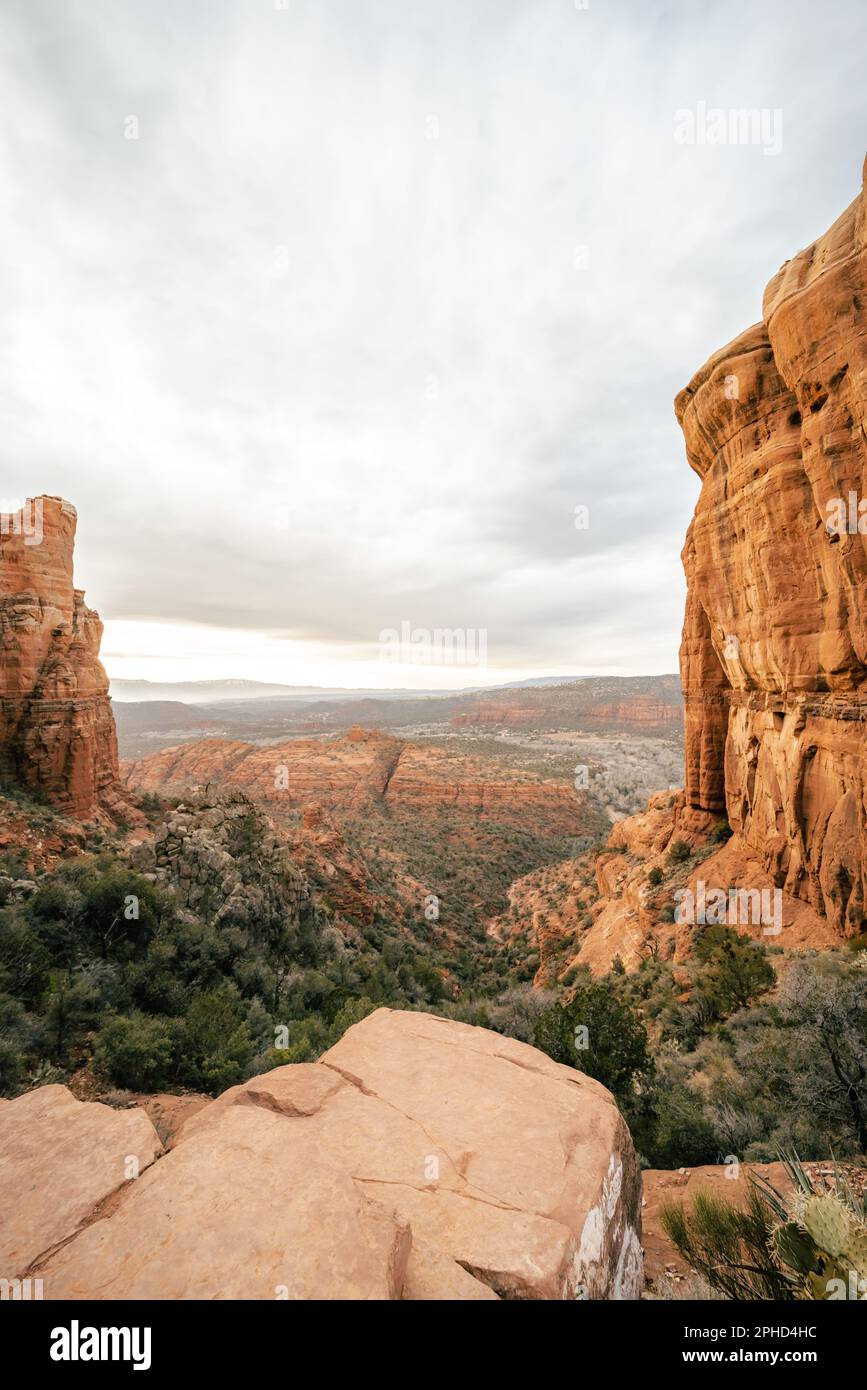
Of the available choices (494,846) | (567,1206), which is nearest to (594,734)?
(494,846)

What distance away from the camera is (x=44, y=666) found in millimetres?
23312

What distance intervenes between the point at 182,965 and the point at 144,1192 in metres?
11.6

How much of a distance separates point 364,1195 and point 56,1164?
242 cm

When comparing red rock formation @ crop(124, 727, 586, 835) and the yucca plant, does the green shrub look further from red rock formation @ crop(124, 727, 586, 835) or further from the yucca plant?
red rock formation @ crop(124, 727, 586, 835)

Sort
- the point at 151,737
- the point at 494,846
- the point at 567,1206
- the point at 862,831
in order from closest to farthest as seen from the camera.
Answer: the point at 567,1206
the point at 862,831
the point at 494,846
the point at 151,737

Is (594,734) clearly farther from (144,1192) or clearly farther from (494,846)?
(144,1192)

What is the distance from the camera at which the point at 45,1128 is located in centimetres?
419

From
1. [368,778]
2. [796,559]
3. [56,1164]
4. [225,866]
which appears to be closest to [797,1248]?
[56,1164]

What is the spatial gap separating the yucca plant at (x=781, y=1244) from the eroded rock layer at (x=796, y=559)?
1175 cm

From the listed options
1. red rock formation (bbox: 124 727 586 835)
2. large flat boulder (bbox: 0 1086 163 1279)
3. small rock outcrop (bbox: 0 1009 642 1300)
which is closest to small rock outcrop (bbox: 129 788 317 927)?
large flat boulder (bbox: 0 1086 163 1279)

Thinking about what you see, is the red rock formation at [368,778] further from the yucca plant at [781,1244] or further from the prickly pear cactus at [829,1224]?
the prickly pear cactus at [829,1224]

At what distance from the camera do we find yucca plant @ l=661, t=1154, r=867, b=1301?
11.0ft

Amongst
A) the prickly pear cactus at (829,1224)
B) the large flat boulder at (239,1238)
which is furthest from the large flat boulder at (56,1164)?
the prickly pear cactus at (829,1224)
